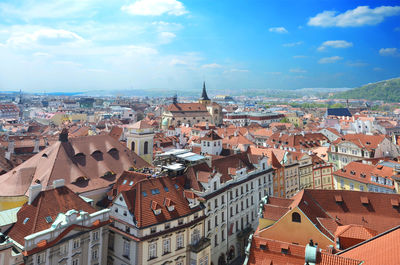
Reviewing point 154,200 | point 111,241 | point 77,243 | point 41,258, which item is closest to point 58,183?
point 77,243

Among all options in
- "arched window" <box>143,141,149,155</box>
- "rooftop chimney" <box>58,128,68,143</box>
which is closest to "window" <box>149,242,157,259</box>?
"rooftop chimney" <box>58,128,68,143</box>

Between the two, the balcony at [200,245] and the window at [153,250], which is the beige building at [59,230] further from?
the balcony at [200,245]

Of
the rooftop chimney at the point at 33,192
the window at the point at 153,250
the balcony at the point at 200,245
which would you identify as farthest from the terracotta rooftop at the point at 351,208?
the rooftop chimney at the point at 33,192

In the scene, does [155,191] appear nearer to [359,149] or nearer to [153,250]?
[153,250]

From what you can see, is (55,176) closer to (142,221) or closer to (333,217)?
(142,221)

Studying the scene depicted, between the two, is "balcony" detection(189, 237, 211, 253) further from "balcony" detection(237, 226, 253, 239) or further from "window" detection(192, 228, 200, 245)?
"balcony" detection(237, 226, 253, 239)

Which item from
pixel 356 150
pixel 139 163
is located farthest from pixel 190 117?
pixel 139 163
